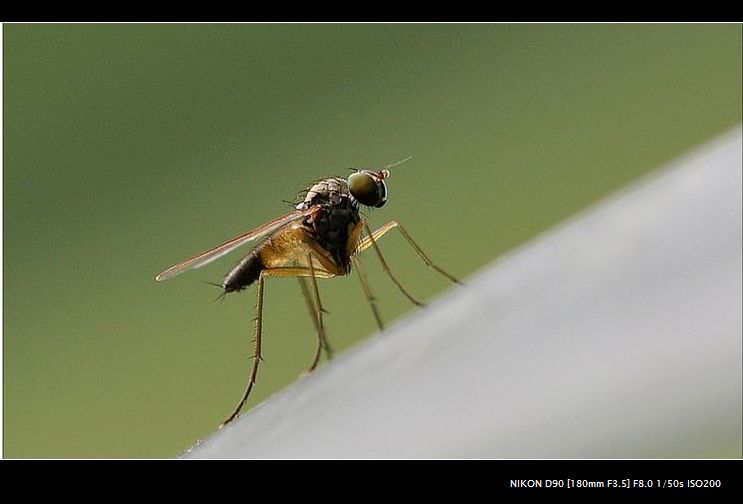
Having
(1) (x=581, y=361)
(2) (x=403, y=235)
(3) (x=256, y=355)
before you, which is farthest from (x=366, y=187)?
(1) (x=581, y=361)

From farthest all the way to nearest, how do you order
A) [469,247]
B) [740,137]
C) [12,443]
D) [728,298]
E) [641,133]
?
[641,133]
[469,247]
[12,443]
[740,137]
[728,298]

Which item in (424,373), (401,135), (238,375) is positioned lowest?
(238,375)

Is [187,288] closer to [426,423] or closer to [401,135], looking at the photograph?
[401,135]

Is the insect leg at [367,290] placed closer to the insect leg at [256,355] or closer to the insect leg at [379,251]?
the insect leg at [379,251]

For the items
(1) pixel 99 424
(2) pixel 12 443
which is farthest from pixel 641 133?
(2) pixel 12 443

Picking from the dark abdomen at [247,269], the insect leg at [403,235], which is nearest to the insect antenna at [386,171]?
the insect leg at [403,235]

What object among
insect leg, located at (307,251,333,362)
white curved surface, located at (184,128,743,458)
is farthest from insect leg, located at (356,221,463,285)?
white curved surface, located at (184,128,743,458)

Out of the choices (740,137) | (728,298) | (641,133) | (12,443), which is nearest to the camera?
(728,298)

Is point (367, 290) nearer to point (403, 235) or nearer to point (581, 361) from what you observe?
point (403, 235)
